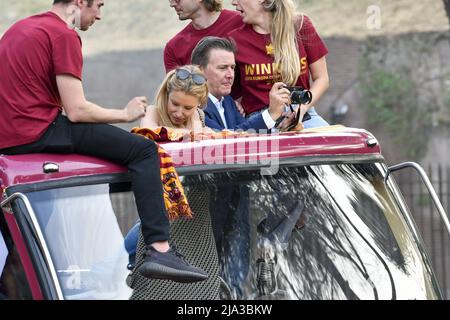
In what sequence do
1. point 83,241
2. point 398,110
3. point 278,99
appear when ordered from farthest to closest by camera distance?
point 398,110
point 278,99
point 83,241

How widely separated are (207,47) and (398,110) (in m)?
12.4

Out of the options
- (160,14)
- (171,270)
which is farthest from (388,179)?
(160,14)

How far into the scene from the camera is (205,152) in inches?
198

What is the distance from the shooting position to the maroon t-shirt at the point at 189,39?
6934 mm

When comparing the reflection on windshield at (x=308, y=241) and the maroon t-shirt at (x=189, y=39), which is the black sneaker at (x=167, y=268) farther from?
the maroon t-shirt at (x=189, y=39)

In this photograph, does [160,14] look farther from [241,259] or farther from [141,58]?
[241,259]

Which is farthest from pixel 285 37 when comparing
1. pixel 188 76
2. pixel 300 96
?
pixel 188 76

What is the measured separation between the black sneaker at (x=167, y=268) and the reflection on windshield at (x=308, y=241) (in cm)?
13

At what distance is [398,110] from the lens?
18.4 m

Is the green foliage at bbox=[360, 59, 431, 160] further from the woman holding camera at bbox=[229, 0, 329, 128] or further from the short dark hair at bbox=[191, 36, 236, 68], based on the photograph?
the short dark hair at bbox=[191, 36, 236, 68]

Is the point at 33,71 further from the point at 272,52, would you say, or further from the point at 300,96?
the point at 272,52

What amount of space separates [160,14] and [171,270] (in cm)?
1624
